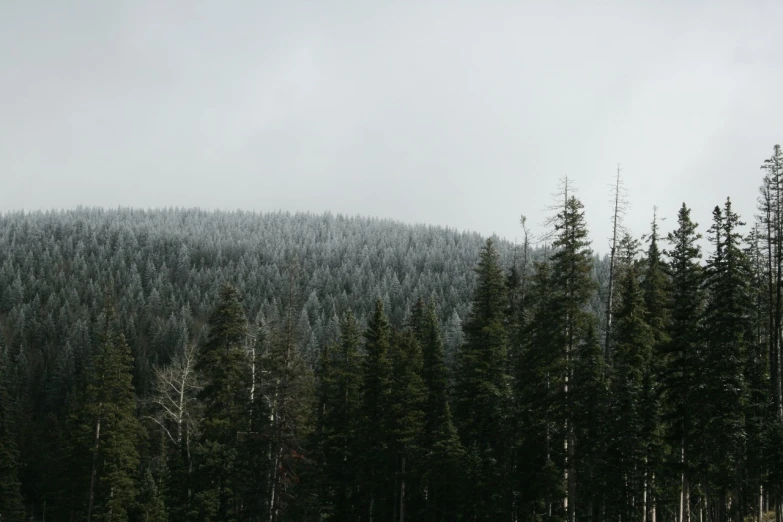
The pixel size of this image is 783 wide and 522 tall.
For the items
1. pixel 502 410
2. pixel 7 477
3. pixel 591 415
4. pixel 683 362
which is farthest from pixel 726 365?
pixel 7 477

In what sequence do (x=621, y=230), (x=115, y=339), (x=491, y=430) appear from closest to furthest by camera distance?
(x=621, y=230) → (x=491, y=430) → (x=115, y=339)

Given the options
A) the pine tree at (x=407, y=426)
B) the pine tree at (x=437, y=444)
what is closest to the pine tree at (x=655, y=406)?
the pine tree at (x=437, y=444)

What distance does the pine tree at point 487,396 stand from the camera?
1449 inches

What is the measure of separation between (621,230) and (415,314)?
23.6 meters

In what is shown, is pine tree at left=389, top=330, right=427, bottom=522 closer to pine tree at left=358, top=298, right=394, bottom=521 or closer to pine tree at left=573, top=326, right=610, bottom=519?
pine tree at left=358, top=298, right=394, bottom=521

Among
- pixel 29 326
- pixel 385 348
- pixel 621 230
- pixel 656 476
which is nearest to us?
pixel 656 476

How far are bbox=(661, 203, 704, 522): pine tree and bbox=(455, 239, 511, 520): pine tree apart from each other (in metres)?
9.32

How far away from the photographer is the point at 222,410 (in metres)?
39.4

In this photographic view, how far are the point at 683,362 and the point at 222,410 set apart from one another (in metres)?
25.7

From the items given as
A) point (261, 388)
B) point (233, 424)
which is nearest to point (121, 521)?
point (233, 424)

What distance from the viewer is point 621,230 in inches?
1342

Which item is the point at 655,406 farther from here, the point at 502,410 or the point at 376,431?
the point at 376,431

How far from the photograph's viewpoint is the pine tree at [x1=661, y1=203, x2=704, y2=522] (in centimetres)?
3000

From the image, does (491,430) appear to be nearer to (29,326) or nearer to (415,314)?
(415,314)
